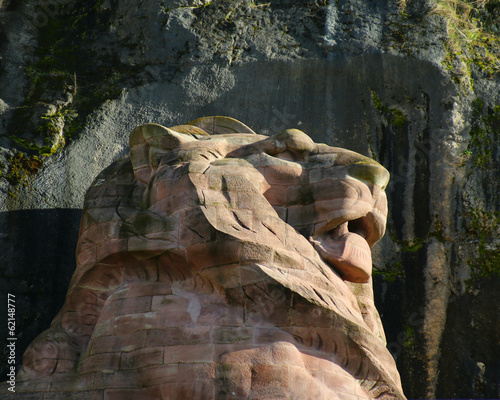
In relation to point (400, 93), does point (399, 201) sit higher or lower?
lower

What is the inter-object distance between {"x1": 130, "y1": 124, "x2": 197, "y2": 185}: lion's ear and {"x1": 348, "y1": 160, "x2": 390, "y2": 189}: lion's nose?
1.47 m

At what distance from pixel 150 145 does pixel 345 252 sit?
1.94 m

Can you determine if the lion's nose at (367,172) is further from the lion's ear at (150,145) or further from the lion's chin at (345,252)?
the lion's ear at (150,145)

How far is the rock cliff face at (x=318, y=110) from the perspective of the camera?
9055 millimetres

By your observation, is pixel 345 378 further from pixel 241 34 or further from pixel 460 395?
pixel 241 34

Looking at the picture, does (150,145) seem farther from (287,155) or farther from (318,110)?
(318,110)

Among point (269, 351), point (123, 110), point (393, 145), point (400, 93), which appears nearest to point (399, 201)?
point (393, 145)

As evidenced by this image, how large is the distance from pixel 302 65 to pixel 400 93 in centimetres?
124

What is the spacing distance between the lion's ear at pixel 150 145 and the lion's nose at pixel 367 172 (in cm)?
147

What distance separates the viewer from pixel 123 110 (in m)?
10.1

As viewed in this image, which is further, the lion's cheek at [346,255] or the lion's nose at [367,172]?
the lion's nose at [367,172]

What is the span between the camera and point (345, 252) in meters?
7.07

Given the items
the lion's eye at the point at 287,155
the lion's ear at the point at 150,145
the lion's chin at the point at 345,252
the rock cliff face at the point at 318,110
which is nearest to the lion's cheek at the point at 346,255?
the lion's chin at the point at 345,252

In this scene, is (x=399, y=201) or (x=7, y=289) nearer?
(x=7, y=289)
